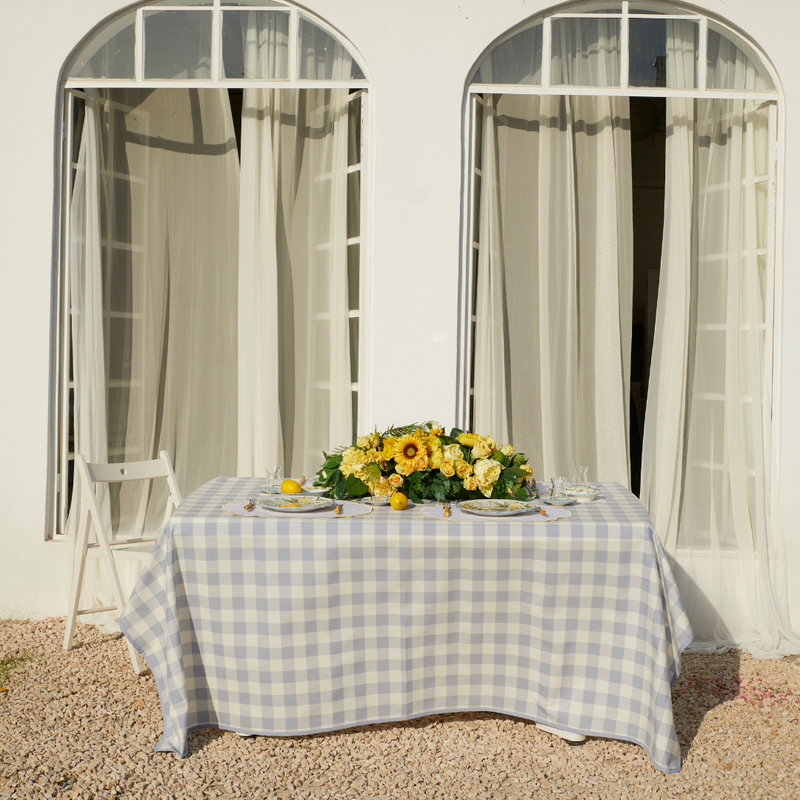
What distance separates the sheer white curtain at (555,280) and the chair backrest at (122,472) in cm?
144

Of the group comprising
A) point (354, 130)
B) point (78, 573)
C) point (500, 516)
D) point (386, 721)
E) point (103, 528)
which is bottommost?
point (386, 721)

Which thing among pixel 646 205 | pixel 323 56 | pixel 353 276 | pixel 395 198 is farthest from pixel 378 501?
pixel 646 205

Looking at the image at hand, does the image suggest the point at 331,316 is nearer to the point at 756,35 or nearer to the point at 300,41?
the point at 300,41

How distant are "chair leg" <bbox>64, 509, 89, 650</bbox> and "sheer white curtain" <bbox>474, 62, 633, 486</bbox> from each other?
180 cm

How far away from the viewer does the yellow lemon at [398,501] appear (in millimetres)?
2285

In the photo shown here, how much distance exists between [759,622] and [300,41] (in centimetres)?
342

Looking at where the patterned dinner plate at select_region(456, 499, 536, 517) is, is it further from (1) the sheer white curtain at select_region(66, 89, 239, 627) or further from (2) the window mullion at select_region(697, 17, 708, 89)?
(2) the window mullion at select_region(697, 17, 708, 89)

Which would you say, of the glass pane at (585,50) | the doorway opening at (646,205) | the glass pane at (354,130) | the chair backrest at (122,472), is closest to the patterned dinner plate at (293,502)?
the chair backrest at (122,472)

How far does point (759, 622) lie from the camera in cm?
323

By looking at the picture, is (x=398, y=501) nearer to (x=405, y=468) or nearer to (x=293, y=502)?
(x=405, y=468)

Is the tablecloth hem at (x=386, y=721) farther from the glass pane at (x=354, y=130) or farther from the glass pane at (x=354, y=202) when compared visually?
the glass pane at (x=354, y=130)

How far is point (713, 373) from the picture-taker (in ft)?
11.0

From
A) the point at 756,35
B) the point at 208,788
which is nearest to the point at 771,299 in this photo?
the point at 756,35

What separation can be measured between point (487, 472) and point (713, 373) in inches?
64.2
